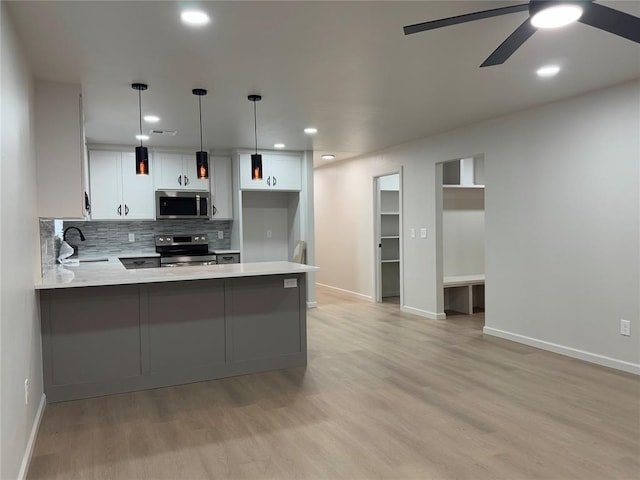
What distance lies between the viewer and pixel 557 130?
4.40m

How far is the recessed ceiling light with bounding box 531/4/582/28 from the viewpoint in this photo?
1984 millimetres

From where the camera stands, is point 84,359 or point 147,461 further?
point 84,359

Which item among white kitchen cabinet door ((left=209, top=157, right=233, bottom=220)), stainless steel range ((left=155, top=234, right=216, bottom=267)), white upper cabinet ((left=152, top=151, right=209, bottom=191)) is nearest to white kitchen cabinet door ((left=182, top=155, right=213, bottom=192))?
white upper cabinet ((left=152, top=151, right=209, bottom=191))

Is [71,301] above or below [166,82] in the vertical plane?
below

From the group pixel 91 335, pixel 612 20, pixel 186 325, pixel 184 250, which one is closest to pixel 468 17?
pixel 612 20

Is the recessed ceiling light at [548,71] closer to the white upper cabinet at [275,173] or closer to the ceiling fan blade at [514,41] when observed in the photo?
the ceiling fan blade at [514,41]

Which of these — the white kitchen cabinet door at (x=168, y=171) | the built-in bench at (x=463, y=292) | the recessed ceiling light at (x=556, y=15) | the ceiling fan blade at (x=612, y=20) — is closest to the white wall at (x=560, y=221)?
the built-in bench at (x=463, y=292)

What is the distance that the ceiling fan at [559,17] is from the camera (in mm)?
1980

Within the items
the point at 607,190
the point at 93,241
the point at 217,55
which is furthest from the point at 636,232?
the point at 93,241

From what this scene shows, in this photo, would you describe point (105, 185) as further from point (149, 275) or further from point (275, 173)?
point (149, 275)

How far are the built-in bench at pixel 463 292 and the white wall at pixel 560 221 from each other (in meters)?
0.44

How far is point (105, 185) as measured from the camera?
6160 millimetres

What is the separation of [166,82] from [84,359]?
7.20ft

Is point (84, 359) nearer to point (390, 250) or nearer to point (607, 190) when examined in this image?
point (607, 190)
